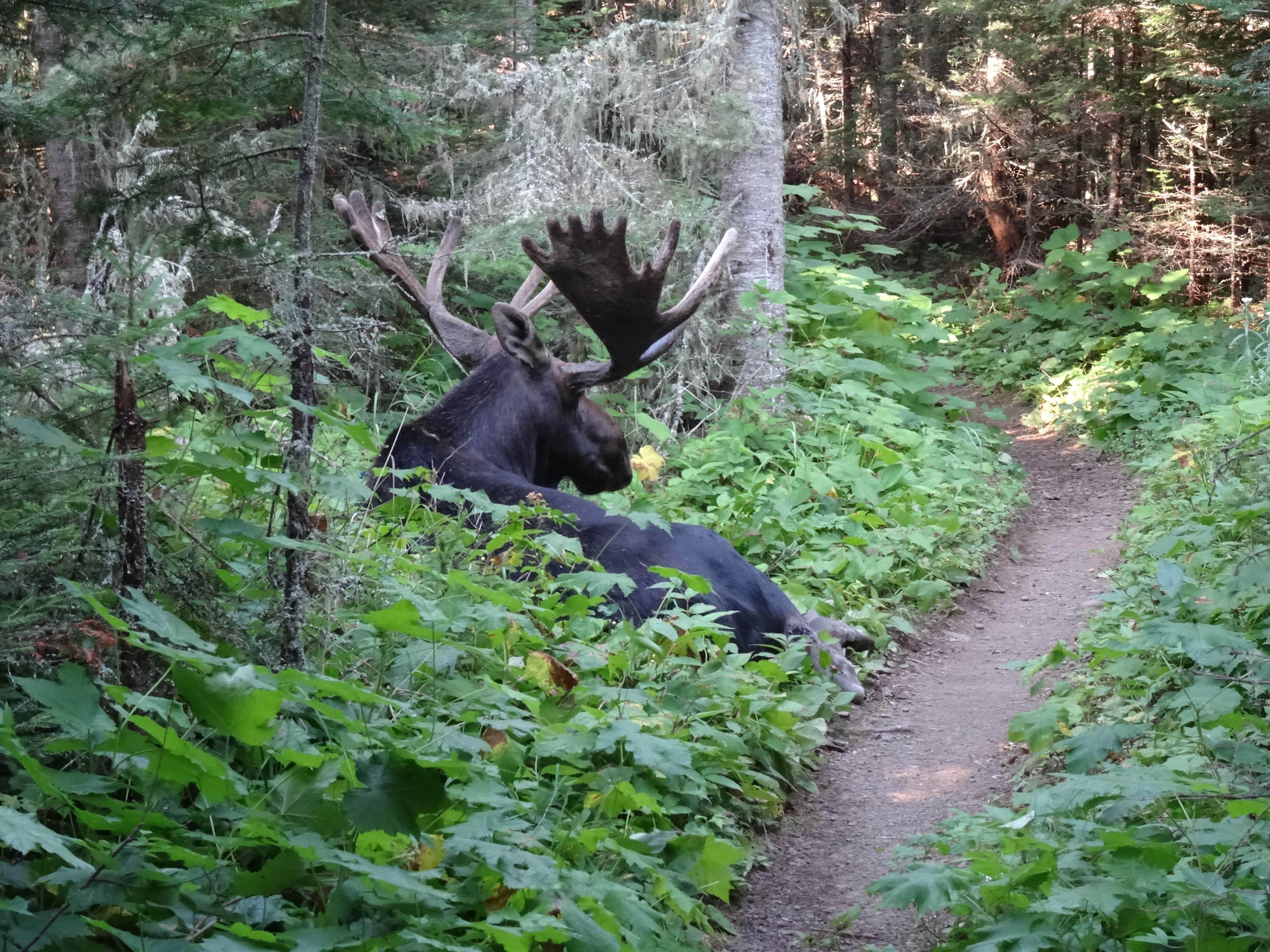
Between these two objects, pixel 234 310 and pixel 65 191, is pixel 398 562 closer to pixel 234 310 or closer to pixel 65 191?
pixel 234 310

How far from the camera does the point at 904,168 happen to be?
21.1 metres

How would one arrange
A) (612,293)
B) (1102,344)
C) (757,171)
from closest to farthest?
(612,293)
(757,171)
(1102,344)

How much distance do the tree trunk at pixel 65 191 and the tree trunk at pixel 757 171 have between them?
561 centimetres

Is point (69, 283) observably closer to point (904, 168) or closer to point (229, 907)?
point (229, 907)

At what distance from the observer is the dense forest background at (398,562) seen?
246 cm

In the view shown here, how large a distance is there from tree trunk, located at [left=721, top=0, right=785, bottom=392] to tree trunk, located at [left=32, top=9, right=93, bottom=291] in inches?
221

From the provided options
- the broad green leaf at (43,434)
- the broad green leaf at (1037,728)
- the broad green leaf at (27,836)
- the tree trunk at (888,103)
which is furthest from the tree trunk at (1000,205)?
the broad green leaf at (27,836)

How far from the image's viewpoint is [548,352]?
689 cm

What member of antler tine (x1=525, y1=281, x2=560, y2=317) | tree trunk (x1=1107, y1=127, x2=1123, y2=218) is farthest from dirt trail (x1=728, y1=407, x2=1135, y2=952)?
tree trunk (x1=1107, y1=127, x2=1123, y2=218)

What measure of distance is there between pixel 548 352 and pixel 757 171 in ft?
15.9

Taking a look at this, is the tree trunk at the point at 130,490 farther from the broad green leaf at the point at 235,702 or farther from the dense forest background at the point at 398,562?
the broad green leaf at the point at 235,702

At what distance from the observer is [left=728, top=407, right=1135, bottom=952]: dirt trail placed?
3.79m

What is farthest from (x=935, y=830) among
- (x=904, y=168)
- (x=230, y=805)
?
(x=904, y=168)

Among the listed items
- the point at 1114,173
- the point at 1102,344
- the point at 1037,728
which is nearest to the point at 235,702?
the point at 1037,728
